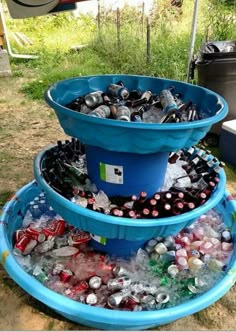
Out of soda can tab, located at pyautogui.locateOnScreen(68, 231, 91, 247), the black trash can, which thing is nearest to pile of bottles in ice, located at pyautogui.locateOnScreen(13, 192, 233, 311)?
soda can tab, located at pyautogui.locateOnScreen(68, 231, 91, 247)

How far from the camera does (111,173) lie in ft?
4.93

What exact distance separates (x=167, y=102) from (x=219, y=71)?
1351mm

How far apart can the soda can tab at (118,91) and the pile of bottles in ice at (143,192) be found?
388mm

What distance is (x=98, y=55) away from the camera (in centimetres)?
501

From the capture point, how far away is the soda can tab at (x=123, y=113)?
1.39 meters

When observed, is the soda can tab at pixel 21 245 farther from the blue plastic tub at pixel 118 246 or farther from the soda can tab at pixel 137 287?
the soda can tab at pixel 137 287

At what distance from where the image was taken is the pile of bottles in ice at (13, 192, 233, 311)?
1559 mm

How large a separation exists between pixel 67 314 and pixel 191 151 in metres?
1.03

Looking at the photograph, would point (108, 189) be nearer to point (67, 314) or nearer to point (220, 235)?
point (67, 314)

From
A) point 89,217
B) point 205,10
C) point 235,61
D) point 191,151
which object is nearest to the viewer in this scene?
point 89,217

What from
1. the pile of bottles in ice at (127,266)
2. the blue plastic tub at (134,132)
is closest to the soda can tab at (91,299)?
the pile of bottles in ice at (127,266)

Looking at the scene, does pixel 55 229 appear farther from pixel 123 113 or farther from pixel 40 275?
pixel 123 113

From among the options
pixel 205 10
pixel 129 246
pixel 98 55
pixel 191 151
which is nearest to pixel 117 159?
pixel 129 246

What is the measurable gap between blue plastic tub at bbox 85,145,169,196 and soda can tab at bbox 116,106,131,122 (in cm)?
14
